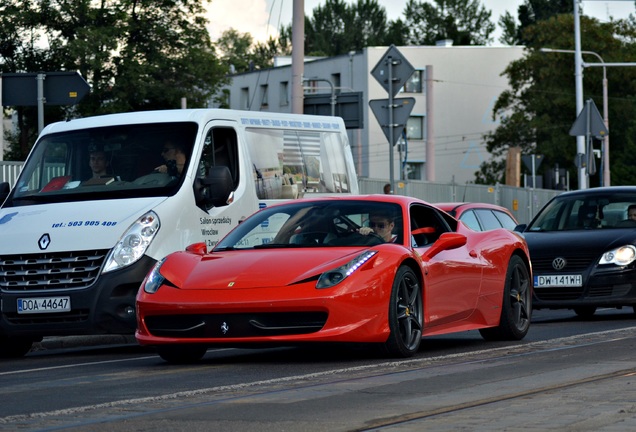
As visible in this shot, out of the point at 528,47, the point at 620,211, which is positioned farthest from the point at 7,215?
the point at 528,47

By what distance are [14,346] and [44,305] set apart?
1.09 metres

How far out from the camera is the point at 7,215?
1345 centimetres

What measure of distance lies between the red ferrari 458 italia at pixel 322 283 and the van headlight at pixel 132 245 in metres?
1.14

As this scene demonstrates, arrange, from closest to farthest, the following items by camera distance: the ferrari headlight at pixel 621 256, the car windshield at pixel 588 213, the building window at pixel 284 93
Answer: the ferrari headlight at pixel 621 256 < the car windshield at pixel 588 213 < the building window at pixel 284 93

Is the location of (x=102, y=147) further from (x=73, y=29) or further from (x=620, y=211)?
(x=73, y=29)

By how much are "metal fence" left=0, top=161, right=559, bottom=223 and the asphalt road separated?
2378cm

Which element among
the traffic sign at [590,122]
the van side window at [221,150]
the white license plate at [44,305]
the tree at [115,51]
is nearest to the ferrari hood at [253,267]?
the white license plate at [44,305]

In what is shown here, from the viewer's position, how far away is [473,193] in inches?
1777

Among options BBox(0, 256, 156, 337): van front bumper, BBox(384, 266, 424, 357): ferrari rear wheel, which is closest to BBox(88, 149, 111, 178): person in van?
BBox(0, 256, 156, 337): van front bumper

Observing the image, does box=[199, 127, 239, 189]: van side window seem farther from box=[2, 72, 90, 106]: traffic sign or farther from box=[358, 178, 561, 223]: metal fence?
box=[358, 178, 561, 223]: metal fence

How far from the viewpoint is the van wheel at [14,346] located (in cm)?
1353

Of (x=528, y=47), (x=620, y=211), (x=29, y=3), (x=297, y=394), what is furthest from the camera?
(x=528, y=47)

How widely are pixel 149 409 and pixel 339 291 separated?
Result: 9.47 ft

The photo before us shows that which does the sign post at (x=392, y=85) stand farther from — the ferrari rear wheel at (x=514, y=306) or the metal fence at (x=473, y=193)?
the metal fence at (x=473, y=193)
